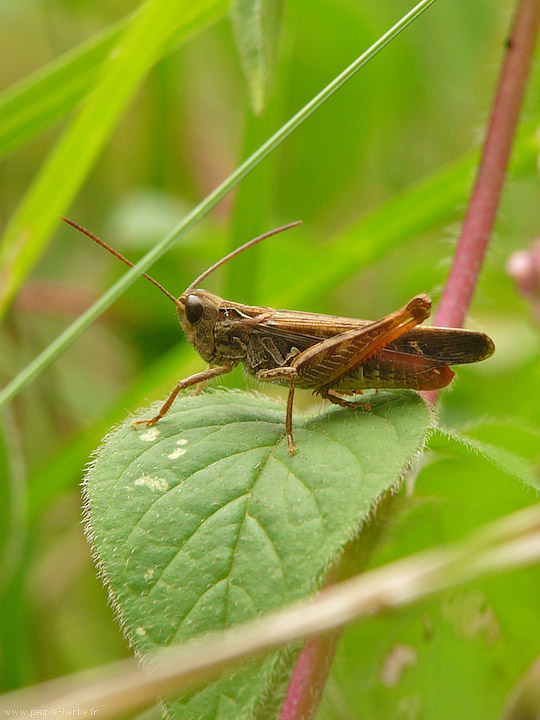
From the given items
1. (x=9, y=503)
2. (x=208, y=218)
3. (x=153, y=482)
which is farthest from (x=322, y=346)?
(x=208, y=218)

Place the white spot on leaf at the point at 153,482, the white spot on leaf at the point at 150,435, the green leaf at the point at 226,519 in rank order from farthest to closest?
1. the white spot on leaf at the point at 150,435
2. the white spot on leaf at the point at 153,482
3. the green leaf at the point at 226,519

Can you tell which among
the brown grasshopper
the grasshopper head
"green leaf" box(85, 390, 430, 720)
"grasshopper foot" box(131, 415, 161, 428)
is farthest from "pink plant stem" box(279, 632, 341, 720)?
the grasshopper head

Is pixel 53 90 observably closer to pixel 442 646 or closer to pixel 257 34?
pixel 257 34

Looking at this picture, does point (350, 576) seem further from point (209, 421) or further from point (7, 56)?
point (7, 56)

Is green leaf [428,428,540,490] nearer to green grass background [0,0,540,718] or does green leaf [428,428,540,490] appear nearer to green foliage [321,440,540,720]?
green grass background [0,0,540,718]

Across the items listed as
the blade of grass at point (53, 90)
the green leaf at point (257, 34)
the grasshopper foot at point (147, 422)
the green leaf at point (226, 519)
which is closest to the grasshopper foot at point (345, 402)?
the green leaf at point (226, 519)

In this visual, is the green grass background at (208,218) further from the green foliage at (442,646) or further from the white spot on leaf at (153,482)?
the white spot on leaf at (153,482)
